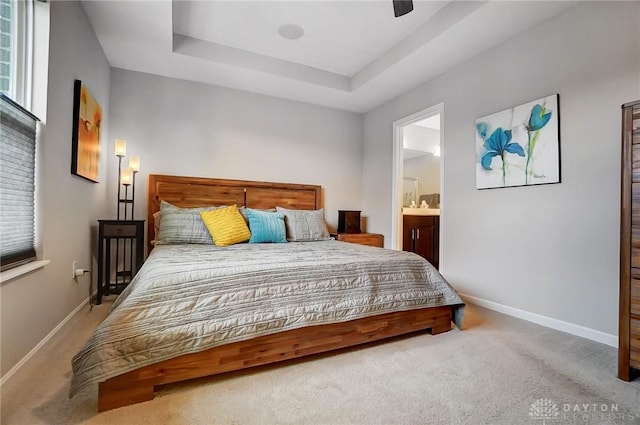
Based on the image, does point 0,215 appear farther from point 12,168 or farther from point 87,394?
point 87,394

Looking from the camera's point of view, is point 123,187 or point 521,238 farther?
point 123,187

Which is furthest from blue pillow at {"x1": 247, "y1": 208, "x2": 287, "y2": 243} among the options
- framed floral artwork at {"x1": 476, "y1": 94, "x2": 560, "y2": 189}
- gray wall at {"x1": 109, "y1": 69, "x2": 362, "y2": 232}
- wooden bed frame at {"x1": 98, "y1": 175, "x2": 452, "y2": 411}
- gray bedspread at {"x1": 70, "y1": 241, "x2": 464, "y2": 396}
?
framed floral artwork at {"x1": 476, "y1": 94, "x2": 560, "y2": 189}

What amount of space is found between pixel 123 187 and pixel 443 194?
361cm

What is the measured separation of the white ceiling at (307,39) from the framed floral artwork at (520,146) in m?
0.72

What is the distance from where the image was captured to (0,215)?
1.45 m

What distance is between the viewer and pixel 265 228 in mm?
3129

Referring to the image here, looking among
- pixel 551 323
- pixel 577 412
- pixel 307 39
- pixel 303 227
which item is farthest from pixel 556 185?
pixel 307 39

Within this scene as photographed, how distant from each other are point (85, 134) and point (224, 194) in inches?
60.2

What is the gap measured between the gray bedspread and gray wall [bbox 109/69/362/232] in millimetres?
1893

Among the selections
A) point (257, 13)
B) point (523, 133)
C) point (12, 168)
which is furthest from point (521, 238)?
point (12, 168)

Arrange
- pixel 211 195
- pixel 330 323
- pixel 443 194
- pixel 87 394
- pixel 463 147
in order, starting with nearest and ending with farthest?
pixel 87 394 < pixel 330 323 < pixel 463 147 < pixel 443 194 < pixel 211 195

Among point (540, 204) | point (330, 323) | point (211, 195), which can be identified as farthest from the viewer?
point (211, 195)

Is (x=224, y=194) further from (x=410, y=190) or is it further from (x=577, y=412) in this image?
(x=577, y=412)

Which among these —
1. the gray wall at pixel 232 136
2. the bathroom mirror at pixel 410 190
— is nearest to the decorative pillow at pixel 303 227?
the gray wall at pixel 232 136
